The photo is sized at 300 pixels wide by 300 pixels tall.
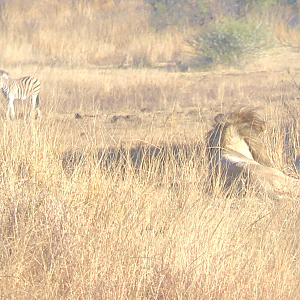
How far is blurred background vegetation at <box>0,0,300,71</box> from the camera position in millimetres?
15398

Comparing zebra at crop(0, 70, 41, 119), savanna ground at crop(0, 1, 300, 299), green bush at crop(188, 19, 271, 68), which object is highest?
savanna ground at crop(0, 1, 300, 299)

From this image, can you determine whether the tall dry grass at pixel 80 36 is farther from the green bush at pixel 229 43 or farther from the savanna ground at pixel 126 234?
the savanna ground at pixel 126 234

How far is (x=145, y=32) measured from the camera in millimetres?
18219

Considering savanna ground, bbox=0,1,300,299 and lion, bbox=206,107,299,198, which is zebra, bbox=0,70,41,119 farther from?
savanna ground, bbox=0,1,300,299

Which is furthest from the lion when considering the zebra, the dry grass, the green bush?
the green bush

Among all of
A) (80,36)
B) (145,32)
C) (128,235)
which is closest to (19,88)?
(80,36)

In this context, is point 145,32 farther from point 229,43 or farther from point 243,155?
point 243,155

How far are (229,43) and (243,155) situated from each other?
1082 centimetres

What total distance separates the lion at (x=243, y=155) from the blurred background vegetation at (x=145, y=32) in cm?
910

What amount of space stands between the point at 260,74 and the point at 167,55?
145 inches

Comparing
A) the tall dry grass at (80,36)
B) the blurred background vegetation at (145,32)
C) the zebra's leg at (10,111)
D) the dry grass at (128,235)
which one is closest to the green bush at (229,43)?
the blurred background vegetation at (145,32)

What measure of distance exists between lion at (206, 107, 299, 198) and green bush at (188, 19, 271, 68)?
947cm

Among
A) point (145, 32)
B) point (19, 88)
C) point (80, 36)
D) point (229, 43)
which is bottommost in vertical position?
point (19, 88)

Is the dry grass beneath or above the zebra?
above
